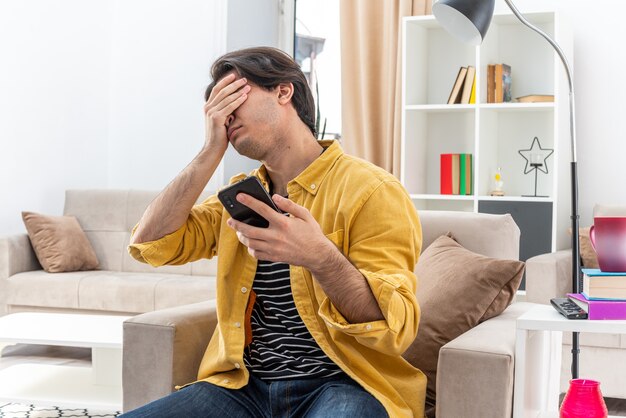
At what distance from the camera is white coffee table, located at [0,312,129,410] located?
9.21ft

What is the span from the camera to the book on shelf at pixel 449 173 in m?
4.44

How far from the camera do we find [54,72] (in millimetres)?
5121

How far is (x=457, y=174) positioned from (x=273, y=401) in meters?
2.99

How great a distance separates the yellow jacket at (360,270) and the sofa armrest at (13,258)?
8.85 ft

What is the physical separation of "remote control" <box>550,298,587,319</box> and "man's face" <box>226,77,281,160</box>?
67cm

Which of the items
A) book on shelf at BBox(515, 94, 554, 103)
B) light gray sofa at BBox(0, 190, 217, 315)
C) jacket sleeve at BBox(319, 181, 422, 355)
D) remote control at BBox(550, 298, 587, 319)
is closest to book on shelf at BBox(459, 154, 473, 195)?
book on shelf at BBox(515, 94, 554, 103)

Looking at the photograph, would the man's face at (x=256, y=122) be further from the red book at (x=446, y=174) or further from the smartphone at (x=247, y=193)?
the red book at (x=446, y=174)

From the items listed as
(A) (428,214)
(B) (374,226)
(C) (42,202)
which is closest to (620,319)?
(B) (374,226)

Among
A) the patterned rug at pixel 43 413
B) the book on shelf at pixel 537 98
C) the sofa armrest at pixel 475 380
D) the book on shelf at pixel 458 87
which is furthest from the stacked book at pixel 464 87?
the sofa armrest at pixel 475 380

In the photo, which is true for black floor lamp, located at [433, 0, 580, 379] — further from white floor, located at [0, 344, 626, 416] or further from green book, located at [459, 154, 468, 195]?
white floor, located at [0, 344, 626, 416]

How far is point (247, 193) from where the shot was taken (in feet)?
4.56

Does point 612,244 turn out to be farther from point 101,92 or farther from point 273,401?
point 101,92

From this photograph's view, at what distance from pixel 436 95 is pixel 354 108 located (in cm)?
49

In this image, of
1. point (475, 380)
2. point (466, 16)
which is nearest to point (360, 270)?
point (475, 380)
